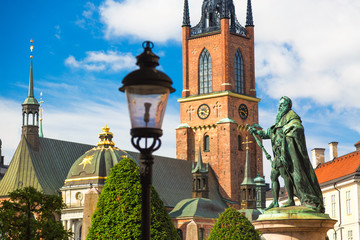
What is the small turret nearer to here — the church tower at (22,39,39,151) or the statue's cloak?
the church tower at (22,39,39,151)

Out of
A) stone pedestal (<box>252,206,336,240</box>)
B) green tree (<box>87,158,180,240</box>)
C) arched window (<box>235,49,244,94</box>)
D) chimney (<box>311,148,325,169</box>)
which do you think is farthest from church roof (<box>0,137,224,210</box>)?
stone pedestal (<box>252,206,336,240</box>)

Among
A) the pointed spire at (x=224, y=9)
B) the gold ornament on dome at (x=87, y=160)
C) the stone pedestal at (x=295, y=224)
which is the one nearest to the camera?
the stone pedestal at (x=295, y=224)

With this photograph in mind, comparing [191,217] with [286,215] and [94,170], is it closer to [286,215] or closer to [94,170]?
[94,170]

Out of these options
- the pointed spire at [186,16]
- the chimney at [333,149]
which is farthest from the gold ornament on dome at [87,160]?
the pointed spire at [186,16]

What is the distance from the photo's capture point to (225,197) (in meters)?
107

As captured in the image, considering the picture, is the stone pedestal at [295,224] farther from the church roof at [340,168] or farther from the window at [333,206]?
the window at [333,206]

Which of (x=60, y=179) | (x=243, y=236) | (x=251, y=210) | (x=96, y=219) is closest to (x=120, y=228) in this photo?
(x=96, y=219)

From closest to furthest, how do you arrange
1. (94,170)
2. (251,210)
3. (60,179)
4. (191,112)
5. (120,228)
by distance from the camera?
(120,228)
(94,170)
(60,179)
(251,210)
(191,112)

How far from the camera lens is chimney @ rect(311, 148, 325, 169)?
276ft

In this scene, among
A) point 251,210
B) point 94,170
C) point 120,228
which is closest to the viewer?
point 120,228

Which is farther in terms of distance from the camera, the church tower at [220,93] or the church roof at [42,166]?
the church tower at [220,93]

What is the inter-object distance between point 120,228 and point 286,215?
16.8 meters

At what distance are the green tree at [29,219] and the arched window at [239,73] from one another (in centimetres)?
7241

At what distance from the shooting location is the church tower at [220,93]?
353ft
